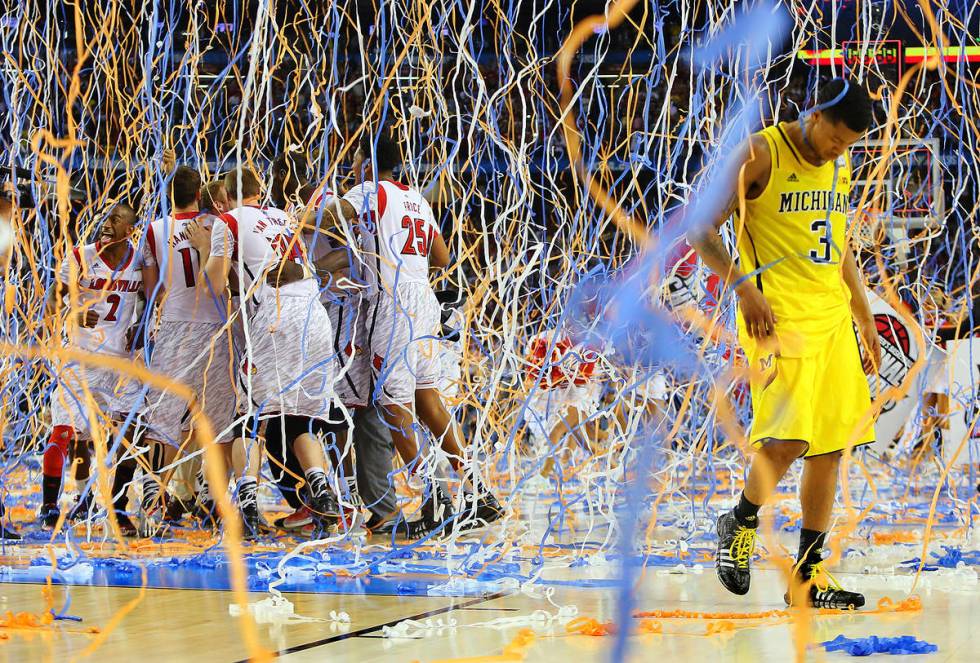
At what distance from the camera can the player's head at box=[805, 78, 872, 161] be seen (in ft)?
9.96

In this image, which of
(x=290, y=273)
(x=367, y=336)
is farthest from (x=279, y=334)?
(x=367, y=336)

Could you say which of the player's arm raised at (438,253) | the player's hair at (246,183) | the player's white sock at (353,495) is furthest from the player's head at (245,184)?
the player's white sock at (353,495)

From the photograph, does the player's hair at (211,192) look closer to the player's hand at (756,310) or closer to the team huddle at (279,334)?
the team huddle at (279,334)

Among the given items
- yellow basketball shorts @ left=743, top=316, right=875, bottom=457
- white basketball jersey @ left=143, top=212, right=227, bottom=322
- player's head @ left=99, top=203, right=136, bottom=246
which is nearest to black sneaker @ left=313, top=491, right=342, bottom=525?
white basketball jersey @ left=143, top=212, right=227, bottom=322

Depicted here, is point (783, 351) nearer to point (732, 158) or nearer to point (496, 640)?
point (732, 158)

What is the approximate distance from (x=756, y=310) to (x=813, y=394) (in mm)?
268

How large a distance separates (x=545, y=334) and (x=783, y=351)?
3601 mm

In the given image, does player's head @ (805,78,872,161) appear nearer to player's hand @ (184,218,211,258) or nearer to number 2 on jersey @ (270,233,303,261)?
number 2 on jersey @ (270,233,303,261)

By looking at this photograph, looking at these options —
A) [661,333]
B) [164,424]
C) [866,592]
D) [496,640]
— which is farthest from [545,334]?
[661,333]

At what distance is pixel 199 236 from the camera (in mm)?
4969

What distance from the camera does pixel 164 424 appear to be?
5125mm

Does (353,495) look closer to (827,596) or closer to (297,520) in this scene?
(297,520)

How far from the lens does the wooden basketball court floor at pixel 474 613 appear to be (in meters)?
2.66

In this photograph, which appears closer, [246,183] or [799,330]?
[799,330]
